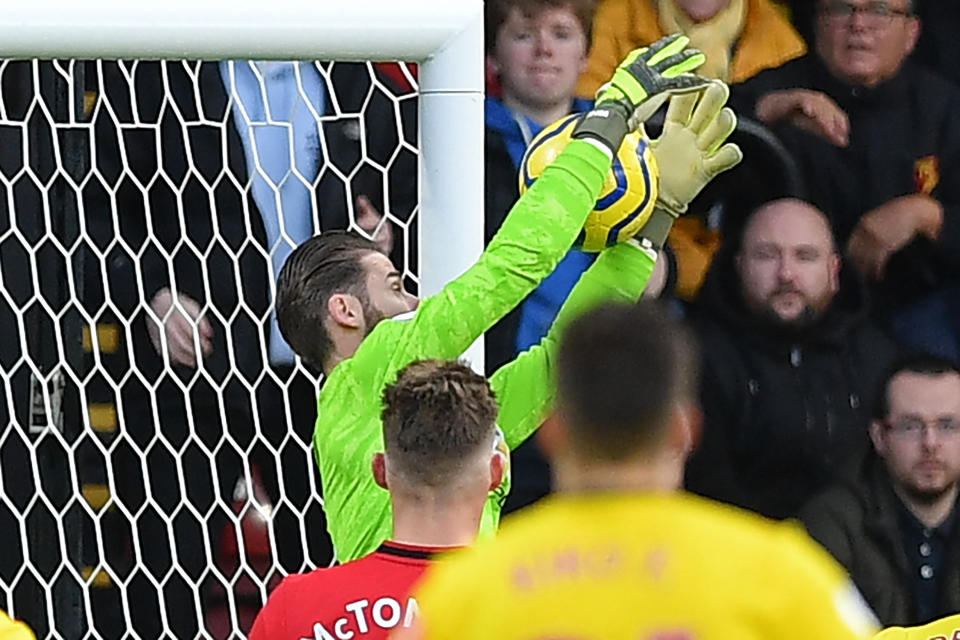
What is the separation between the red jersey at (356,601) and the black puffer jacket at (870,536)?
5.13 feet

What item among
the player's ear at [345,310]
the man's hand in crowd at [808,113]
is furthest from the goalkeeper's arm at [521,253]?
the man's hand in crowd at [808,113]

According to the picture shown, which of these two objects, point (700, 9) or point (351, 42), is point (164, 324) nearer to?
point (351, 42)

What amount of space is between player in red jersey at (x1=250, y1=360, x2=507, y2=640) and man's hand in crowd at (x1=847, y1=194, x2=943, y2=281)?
1566 mm

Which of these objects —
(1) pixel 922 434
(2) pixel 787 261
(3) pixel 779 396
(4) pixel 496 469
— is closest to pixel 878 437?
(1) pixel 922 434

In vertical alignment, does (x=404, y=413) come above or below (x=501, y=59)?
below

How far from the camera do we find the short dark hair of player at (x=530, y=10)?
296cm

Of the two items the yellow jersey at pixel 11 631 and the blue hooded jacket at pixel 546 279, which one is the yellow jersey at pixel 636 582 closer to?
the yellow jersey at pixel 11 631

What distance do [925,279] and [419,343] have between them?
135 cm

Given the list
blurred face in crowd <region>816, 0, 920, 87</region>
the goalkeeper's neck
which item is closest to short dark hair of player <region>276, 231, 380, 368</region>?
the goalkeeper's neck

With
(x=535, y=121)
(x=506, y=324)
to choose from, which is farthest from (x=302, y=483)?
(x=535, y=121)

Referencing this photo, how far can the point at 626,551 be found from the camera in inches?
47.1

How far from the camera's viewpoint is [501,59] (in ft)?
9.87

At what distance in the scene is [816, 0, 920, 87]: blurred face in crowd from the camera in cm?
307

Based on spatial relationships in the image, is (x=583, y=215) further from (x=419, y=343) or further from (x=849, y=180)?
(x=849, y=180)
